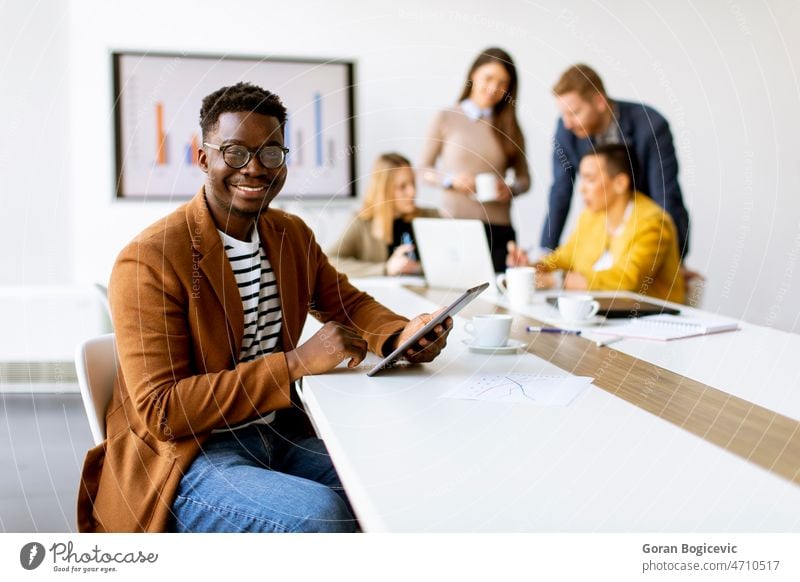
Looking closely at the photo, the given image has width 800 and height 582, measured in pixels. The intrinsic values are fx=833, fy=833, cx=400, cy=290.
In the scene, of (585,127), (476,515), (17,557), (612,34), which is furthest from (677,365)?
(612,34)

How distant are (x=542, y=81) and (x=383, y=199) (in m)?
1.25

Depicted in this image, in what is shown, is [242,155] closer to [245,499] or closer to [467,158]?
[245,499]

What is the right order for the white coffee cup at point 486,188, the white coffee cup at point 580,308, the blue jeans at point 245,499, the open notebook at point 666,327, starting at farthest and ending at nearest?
the white coffee cup at point 486,188 < the white coffee cup at point 580,308 < the open notebook at point 666,327 < the blue jeans at point 245,499

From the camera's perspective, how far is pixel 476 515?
771mm

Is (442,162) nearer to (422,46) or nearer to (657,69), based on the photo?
(422,46)

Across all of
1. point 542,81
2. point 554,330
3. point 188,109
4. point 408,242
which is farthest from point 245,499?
point 542,81

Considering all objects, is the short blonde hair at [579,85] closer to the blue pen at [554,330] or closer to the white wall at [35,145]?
the blue pen at [554,330]

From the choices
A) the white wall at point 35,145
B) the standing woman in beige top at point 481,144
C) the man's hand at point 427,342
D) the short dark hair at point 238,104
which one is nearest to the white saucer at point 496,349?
the man's hand at point 427,342

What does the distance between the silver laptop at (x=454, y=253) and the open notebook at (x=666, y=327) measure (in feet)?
1.78

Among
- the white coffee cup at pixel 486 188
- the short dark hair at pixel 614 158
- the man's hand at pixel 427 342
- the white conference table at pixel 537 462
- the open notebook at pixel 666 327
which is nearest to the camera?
the white conference table at pixel 537 462

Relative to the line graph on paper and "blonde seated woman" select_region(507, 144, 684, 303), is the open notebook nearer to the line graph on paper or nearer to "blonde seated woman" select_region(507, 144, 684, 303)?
the line graph on paper

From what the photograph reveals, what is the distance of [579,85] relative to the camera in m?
3.20

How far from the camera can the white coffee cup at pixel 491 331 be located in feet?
4.87

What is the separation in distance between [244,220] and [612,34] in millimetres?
3218
